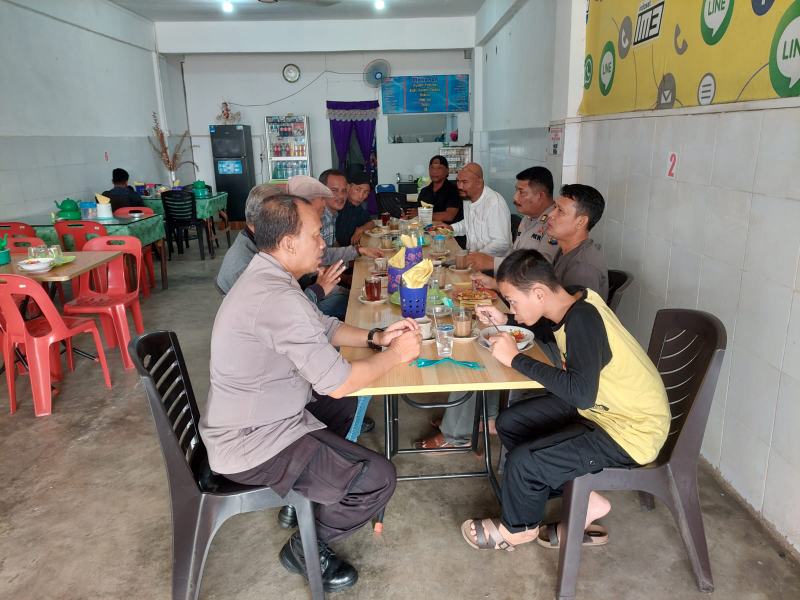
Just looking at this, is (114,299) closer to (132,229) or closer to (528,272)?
(132,229)

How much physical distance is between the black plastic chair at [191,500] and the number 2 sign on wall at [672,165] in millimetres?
2238

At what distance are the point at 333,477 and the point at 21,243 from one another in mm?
3719

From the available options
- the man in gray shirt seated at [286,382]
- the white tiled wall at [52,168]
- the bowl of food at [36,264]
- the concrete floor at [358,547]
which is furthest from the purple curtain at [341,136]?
the man in gray shirt seated at [286,382]

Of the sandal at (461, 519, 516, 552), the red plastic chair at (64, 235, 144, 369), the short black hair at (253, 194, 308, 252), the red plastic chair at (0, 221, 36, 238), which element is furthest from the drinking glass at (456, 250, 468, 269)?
the red plastic chair at (0, 221, 36, 238)

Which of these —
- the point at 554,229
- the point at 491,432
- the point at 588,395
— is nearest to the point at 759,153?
the point at 554,229

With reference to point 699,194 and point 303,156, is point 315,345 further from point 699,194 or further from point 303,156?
point 303,156

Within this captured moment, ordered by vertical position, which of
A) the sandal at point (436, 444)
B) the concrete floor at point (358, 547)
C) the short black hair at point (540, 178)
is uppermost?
the short black hair at point (540, 178)

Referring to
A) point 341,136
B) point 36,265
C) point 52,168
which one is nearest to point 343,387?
point 36,265

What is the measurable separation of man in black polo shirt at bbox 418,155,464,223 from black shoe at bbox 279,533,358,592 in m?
3.89

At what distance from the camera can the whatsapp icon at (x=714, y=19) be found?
7.43ft

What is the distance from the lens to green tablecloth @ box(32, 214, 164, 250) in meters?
4.93

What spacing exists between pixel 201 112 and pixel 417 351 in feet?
30.9

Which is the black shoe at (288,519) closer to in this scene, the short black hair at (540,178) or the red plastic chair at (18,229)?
the short black hair at (540,178)

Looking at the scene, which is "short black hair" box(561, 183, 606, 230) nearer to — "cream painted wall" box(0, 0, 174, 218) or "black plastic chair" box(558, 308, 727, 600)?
"black plastic chair" box(558, 308, 727, 600)
